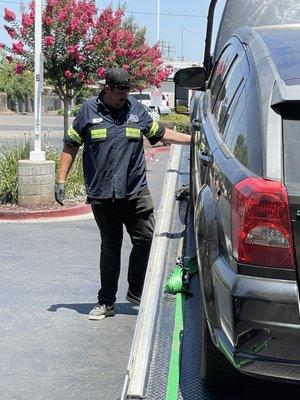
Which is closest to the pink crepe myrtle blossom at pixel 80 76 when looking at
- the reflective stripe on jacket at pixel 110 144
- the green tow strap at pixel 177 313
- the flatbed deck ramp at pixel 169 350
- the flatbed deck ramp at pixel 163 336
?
the reflective stripe on jacket at pixel 110 144

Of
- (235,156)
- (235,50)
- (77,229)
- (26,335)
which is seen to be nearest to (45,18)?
(77,229)

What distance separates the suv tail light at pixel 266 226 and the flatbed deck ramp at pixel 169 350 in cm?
76

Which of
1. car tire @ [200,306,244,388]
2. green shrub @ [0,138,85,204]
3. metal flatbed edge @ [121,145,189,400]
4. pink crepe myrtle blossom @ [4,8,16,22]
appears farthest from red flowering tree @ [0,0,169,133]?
car tire @ [200,306,244,388]

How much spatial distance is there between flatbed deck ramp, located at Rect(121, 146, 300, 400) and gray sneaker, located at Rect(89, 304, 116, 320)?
1.48 m

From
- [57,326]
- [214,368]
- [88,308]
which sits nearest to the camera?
[214,368]

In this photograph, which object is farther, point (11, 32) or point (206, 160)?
point (11, 32)

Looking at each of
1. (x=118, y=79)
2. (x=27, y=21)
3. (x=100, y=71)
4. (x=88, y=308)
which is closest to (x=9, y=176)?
(x=100, y=71)

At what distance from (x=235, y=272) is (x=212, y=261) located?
0.31m

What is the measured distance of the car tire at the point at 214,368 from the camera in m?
2.92

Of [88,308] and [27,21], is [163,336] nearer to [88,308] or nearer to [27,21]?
[88,308]

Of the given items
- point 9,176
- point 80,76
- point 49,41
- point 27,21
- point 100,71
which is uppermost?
point 27,21

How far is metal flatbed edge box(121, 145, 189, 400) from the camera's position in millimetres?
2768

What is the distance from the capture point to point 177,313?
3.46 m

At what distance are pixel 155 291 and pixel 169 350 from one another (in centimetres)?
54
